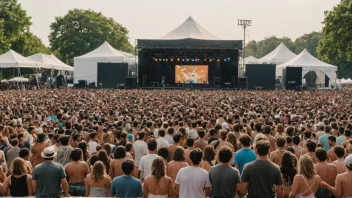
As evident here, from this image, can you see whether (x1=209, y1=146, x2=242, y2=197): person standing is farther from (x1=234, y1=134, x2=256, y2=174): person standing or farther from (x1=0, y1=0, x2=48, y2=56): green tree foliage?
(x1=0, y1=0, x2=48, y2=56): green tree foliage

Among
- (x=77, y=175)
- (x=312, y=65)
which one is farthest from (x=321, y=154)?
(x=312, y=65)

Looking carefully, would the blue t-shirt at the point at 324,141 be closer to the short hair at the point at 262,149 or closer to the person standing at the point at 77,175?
the short hair at the point at 262,149

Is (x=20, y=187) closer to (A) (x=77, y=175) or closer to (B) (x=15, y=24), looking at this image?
(A) (x=77, y=175)

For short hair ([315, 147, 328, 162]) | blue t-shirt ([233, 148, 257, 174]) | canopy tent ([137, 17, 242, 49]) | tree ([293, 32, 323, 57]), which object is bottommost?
blue t-shirt ([233, 148, 257, 174])

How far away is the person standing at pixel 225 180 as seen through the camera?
717 cm

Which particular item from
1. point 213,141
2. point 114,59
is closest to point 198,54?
point 114,59

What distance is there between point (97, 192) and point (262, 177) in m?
2.36

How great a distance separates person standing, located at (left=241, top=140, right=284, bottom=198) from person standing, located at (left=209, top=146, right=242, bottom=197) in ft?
0.35

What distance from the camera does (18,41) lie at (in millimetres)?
68625

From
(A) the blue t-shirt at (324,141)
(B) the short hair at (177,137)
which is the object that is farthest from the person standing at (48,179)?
(A) the blue t-shirt at (324,141)

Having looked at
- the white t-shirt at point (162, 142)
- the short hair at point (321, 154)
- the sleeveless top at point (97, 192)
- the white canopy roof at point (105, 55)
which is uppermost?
the white canopy roof at point (105, 55)

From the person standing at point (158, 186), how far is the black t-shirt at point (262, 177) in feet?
3.16

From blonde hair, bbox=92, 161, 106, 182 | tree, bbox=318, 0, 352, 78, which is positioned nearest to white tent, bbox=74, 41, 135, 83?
tree, bbox=318, 0, 352, 78

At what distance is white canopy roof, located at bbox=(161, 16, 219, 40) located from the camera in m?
52.9
